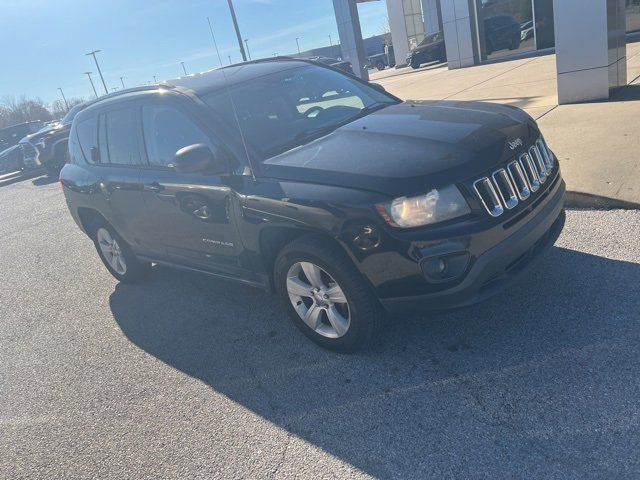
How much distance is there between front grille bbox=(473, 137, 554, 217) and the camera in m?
2.88

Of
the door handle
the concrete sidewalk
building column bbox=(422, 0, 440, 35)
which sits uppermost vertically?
building column bbox=(422, 0, 440, 35)

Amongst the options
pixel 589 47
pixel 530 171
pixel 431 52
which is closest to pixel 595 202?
A: pixel 530 171

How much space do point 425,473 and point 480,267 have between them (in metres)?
1.05

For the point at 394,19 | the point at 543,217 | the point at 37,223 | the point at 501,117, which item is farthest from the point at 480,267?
the point at 394,19

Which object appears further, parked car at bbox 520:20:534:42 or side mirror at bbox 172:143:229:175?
parked car at bbox 520:20:534:42

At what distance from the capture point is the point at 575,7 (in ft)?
26.0

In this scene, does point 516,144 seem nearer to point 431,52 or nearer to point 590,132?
point 590,132

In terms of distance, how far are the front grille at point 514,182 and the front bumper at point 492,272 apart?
0.53 feet

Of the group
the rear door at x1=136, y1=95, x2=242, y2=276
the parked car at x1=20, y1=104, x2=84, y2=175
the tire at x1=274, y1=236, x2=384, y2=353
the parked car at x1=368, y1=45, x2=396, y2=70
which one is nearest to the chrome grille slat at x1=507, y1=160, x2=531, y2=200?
the tire at x1=274, y1=236, x2=384, y2=353

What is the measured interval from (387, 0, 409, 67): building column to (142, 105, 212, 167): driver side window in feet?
101

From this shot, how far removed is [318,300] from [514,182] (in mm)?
1362

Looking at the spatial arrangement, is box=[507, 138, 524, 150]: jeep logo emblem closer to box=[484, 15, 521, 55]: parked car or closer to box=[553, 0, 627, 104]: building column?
box=[553, 0, 627, 104]: building column

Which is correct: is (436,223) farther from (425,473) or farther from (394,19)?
(394,19)

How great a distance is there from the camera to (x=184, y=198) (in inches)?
152
